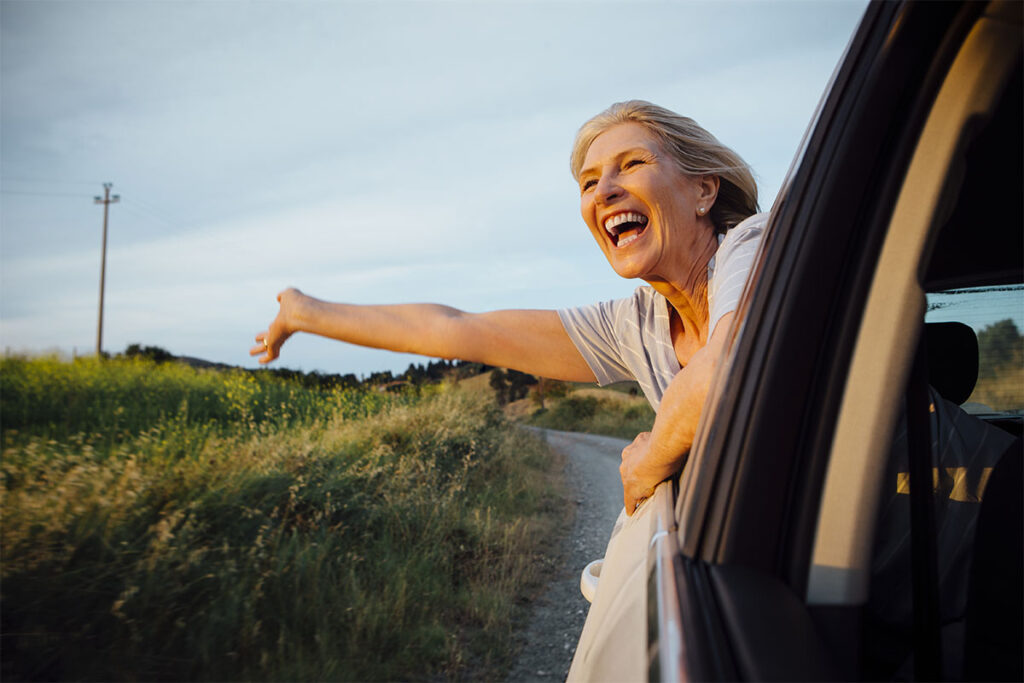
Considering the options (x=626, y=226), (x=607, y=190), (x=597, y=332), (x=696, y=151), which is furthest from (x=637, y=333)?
(x=696, y=151)

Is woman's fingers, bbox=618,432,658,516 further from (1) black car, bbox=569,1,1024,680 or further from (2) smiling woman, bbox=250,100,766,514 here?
(1) black car, bbox=569,1,1024,680

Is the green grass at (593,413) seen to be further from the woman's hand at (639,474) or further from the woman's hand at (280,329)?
the woman's hand at (639,474)

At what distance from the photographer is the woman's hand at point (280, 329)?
2.44 meters

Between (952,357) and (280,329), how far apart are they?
2228 mm

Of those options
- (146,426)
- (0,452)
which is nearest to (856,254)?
(0,452)

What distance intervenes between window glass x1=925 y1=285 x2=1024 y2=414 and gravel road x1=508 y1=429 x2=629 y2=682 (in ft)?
10.9

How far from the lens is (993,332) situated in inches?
70.1

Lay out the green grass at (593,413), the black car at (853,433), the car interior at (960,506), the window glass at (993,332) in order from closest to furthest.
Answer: the black car at (853,433), the car interior at (960,506), the window glass at (993,332), the green grass at (593,413)

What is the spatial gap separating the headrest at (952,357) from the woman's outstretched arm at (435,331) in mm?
1189

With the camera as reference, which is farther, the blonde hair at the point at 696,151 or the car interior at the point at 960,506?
the blonde hair at the point at 696,151

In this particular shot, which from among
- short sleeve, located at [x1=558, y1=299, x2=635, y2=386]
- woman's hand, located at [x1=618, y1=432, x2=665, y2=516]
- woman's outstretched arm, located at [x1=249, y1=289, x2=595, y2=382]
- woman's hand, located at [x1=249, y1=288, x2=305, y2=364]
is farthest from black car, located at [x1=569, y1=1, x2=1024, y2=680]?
woman's hand, located at [x1=249, y1=288, x2=305, y2=364]

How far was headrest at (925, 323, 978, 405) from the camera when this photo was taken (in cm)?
184

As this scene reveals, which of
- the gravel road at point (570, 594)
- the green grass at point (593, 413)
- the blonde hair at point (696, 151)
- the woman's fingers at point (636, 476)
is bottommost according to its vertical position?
the gravel road at point (570, 594)

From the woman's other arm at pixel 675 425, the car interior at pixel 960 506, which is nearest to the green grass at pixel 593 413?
the woman's other arm at pixel 675 425
